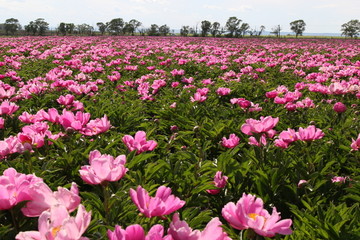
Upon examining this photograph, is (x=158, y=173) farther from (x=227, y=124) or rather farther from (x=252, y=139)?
(x=227, y=124)

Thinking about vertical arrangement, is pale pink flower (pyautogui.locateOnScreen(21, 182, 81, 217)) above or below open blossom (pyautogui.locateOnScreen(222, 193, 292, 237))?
above

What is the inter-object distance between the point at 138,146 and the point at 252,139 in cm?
103

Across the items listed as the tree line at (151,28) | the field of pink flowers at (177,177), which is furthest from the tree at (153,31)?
the field of pink flowers at (177,177)

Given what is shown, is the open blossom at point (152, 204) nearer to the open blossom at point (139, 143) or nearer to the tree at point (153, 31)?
the open blossom at point (139, 143)

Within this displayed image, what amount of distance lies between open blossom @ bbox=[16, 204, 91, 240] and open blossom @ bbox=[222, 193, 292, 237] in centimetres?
53

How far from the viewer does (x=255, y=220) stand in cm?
114

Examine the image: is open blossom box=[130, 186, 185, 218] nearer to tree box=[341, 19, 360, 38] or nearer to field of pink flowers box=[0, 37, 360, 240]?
field of pink flowers box=[0, 37, 360, 240]

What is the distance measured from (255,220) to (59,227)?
2.34ft

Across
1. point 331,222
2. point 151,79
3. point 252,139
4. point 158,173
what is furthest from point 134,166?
point 151,79

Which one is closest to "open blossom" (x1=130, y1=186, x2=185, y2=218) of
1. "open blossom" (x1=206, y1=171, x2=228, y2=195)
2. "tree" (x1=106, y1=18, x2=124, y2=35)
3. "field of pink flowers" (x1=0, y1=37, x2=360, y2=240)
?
"field of pink flowers" (x1=0, y1=37, x2=360, y2=240)

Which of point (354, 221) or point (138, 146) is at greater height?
point (138, 146)

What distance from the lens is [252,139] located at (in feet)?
8.55

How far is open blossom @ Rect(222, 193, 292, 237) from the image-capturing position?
1102 mm

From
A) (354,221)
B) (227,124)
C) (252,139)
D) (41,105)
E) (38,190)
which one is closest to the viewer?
(38,190)
